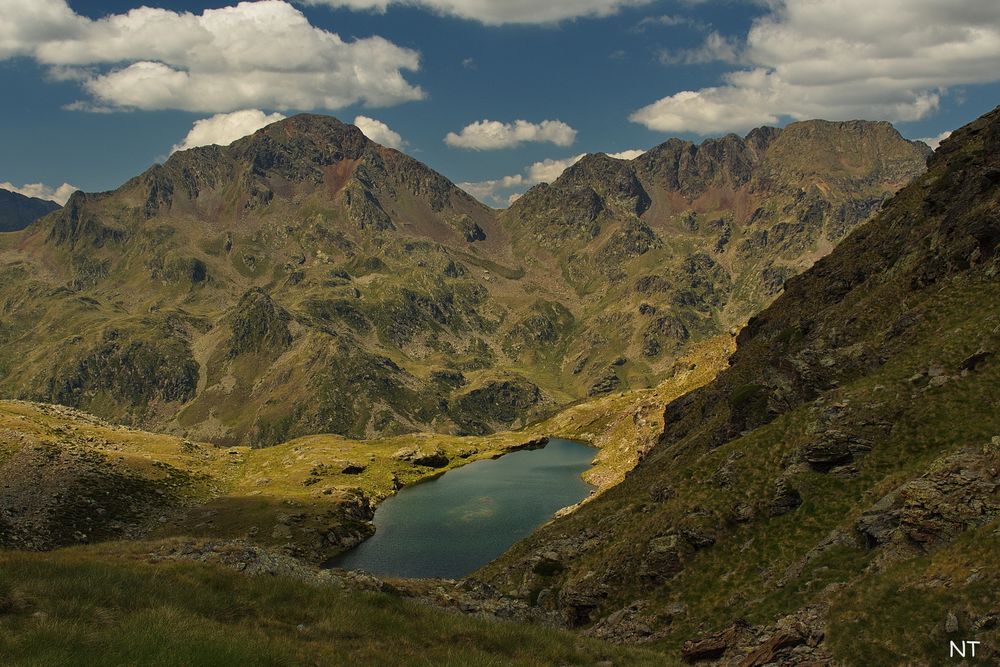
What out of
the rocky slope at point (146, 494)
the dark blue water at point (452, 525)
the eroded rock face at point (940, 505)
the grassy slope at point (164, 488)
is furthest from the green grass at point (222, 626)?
the dark blue water at point (452, 525)

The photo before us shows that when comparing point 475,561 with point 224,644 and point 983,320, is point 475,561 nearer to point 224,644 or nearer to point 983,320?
point 983,320

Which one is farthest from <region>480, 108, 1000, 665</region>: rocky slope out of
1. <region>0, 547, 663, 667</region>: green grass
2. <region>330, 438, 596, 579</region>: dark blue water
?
<region>330, 438, 596, 579</region>: dark blue water

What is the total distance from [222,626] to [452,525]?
13479cm

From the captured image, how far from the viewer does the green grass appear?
17.2 meters

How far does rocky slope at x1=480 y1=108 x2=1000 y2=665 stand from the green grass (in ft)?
33.8

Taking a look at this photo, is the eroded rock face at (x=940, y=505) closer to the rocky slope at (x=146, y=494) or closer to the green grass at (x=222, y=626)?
the green grass at (x=222, y=626)

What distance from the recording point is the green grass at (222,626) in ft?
56.5

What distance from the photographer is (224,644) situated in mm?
18094

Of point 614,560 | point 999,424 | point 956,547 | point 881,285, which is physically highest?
point 881,285

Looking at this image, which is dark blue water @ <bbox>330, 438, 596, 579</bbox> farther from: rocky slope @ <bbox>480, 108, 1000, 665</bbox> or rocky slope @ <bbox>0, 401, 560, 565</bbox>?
rocky slope @ <bbox>480, 108, 1000, 665</bbox>

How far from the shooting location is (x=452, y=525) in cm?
14975

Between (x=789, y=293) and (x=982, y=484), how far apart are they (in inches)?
3441

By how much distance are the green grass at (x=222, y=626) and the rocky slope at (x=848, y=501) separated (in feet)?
33.8

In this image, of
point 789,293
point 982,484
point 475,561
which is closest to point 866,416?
point 982,484
